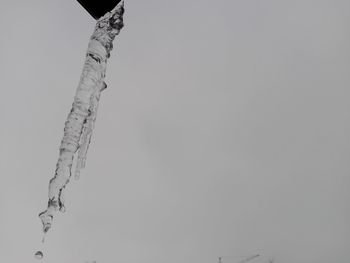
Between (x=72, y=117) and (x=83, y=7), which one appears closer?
(x=83, y=7)

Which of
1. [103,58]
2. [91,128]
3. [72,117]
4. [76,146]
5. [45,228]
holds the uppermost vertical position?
[103,58]

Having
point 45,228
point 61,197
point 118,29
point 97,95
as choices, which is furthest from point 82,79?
point 45,228

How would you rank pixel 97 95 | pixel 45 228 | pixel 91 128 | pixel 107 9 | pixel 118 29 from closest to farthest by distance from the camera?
pixel 107 9 < pixel 45 228 < pixel 118 29 < pixel 97 95 < pixel 91 128

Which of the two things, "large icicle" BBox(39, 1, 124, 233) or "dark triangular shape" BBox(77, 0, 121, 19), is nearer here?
"dark triangular shape" BBox(77, 0, 121, 19)

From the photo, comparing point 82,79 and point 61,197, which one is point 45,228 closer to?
point 61,197

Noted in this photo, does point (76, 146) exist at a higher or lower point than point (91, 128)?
lower

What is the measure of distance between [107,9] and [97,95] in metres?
1.66

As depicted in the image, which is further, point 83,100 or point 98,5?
point 83,100

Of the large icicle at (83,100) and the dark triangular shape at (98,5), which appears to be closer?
the dark triangular shape at (98,5)

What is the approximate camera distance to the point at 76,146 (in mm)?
3777

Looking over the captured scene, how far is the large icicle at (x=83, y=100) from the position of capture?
3.70m

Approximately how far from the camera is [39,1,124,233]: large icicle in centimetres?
370

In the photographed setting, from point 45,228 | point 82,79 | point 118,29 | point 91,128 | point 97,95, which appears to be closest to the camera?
point 45,228

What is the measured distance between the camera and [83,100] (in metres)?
4.13
